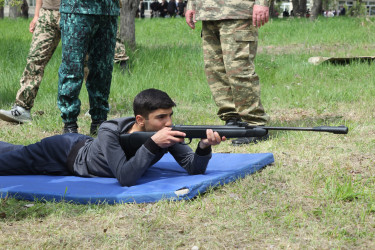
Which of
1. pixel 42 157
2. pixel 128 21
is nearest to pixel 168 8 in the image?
pixel 128 21

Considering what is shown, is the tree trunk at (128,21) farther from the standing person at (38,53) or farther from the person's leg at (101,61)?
the person's leg at (101,61)

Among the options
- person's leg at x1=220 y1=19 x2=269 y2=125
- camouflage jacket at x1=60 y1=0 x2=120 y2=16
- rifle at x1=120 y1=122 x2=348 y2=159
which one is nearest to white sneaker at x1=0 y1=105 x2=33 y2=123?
camouflage jacket at x1=60 y1=0 x2=120 y2=16

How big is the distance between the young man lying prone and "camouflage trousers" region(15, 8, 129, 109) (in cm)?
195

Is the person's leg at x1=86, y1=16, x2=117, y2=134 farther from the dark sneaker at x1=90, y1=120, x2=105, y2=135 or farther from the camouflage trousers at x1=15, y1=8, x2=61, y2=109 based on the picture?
the camouflage trousers at x1=15, y1=8, x2=61, y2=109

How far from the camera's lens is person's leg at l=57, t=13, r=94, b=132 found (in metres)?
4.81

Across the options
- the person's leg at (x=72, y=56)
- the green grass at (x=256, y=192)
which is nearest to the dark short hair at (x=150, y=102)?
the green grass at (x=256, y=192)

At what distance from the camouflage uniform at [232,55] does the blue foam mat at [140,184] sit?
0.93 metres

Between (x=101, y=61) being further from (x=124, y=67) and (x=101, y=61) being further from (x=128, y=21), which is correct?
(x=128, y=21)

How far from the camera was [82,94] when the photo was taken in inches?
306

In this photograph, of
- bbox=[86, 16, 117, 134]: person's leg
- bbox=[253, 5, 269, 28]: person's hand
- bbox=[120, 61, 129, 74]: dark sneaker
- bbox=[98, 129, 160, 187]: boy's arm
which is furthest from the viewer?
bbox=[120, 61, 129, 74]: dark sneaker

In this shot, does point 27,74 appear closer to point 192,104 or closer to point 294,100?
point 192,104

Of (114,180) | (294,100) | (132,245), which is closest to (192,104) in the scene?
(294,100)

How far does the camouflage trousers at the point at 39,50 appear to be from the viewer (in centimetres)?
589

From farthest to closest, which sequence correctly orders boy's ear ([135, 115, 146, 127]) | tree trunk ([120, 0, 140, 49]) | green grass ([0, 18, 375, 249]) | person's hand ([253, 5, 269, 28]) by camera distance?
1. tree trunk ([120, 0, 140, 49])
2. person's hand ([253, 5, 269, 28])
3. boy's ear ([135, 115, 146, 127])
4. green grass ([0, 18, 375, 249])
